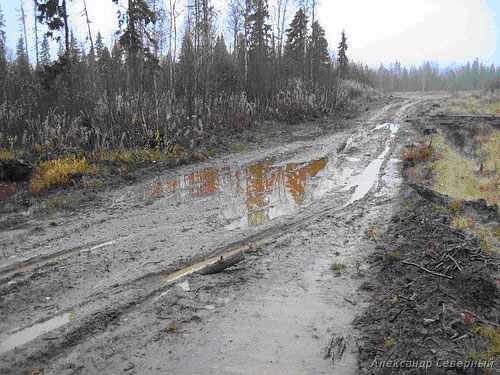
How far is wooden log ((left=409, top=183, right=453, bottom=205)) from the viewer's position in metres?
5.58

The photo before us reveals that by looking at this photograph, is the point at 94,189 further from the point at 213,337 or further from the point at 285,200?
the point at 213,337

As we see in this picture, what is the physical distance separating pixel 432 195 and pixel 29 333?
6.02m

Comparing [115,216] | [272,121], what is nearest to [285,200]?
[115,216]

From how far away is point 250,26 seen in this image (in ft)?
84.3

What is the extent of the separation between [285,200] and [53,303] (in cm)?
413

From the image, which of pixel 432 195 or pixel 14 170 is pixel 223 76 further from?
pixel 432 195

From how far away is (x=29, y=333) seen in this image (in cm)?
295

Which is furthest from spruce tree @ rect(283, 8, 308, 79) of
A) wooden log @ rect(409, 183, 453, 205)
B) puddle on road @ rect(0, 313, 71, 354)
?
puddle on road @ rect(0, 313, 71, 354)

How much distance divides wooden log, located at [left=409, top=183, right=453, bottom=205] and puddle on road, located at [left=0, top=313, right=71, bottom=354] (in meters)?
5.57

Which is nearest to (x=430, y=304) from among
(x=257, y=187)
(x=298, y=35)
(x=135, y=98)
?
(x=257, y=187)

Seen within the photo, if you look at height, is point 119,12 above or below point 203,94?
above

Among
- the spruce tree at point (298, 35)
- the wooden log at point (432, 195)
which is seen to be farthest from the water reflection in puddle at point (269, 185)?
the spruce tree at point (298, 35)

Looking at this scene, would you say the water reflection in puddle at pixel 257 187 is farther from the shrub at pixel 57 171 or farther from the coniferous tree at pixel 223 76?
the coniferous tree at pixel 223 76

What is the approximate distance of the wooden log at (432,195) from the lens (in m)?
5.58
